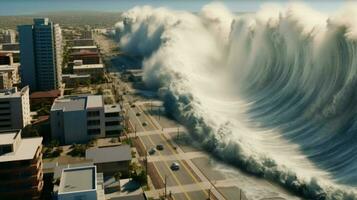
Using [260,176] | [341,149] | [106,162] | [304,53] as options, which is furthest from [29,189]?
[304,53]

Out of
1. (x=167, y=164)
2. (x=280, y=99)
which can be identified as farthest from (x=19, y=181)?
(x=280, y=99)

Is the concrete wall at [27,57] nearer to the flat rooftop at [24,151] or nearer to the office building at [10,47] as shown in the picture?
the flat rooftop at [24,151]

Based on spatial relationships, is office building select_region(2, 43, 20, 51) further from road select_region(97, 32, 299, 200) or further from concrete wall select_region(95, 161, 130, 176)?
concrete wall select_region(95, 161, 130, 176)

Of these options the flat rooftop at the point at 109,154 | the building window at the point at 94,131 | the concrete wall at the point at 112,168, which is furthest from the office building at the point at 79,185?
the building window at the point at 94,131

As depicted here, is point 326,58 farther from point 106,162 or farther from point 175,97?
point 106,162

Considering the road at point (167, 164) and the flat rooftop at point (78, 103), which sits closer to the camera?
the road at point (167, 164)

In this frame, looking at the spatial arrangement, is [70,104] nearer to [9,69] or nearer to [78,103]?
[78,103]
